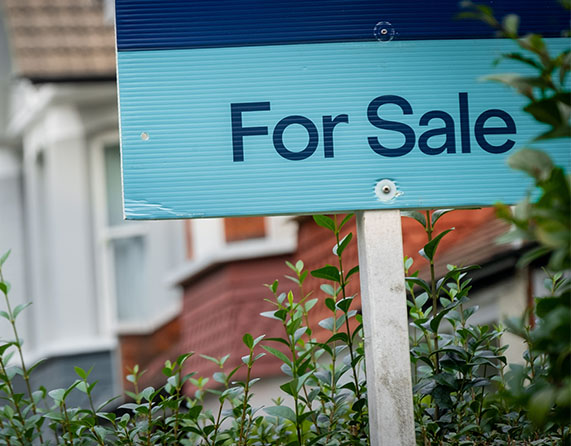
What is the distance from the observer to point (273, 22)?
2.53 meters

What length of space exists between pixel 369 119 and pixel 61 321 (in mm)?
10564

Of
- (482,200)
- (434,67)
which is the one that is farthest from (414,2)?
(482,200)

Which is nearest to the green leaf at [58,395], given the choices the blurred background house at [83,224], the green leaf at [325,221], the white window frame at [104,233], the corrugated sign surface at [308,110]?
the corrugated sign surface at [308,110]

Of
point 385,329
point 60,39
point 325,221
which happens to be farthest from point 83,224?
point 385,329

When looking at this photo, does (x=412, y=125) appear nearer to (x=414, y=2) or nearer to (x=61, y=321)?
(x=414, y=2)

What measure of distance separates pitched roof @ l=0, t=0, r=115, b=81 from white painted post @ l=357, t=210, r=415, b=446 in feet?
32.4

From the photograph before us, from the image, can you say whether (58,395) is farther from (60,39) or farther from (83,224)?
(83,224)

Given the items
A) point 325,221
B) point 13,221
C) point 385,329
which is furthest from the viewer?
point 13,221

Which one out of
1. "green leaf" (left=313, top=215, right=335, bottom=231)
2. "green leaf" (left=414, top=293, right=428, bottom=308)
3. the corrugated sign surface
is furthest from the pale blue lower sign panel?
"green leaf" (left=414, top=293, right=428, bottom=308)

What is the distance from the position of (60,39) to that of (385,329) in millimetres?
10633

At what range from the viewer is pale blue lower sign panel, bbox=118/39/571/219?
2439mm

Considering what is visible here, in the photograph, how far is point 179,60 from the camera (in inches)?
98.3

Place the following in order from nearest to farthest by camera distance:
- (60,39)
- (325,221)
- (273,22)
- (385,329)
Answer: (385,329), (273,22), (325,221), (60,39)

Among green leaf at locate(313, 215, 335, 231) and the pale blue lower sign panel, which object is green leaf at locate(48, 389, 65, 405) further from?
green leaf at locate(313, 215, 335, 231)
